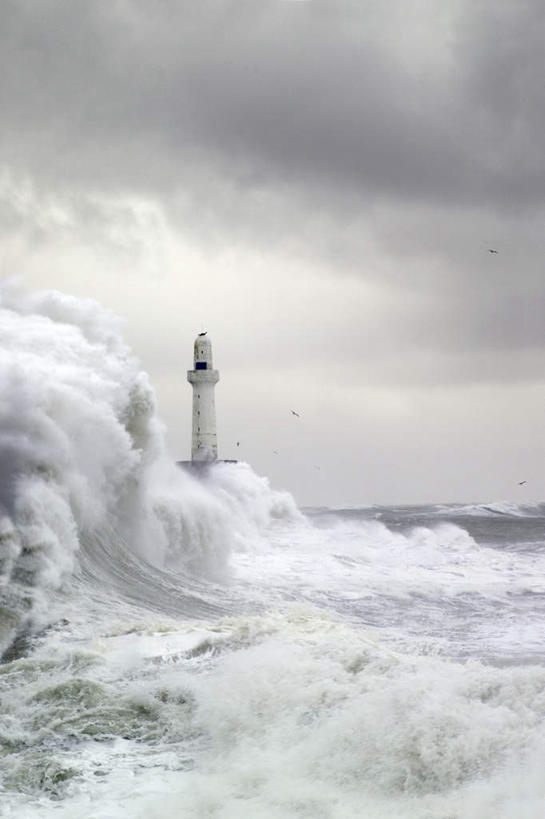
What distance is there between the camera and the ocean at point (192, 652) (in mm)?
4383

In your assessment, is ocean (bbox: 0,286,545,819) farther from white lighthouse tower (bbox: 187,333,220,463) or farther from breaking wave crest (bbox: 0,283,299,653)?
white lighthouse tower (bbox: 187,333,220,463)

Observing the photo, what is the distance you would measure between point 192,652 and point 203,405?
28.5 meters

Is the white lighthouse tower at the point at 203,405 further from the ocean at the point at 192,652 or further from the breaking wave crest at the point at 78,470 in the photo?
the ocean at the point at 192,652

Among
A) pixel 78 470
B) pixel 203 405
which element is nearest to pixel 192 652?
pixel 78 470

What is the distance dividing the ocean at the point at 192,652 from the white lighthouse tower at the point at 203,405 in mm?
17164

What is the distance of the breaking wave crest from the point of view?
32.6ft

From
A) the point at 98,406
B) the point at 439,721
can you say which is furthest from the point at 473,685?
the point at 98,406

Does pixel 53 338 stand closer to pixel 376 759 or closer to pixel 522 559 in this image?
pixel 376 759

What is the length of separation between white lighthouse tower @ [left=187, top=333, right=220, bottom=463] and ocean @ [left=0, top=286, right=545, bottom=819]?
1716 centimetres

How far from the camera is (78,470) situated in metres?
12.2

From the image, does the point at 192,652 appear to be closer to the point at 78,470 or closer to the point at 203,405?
the point at 78,470

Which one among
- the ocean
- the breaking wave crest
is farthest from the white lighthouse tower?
the ocean

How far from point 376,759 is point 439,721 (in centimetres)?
51

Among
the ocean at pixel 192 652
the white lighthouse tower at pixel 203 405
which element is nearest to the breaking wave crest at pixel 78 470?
the ocean at pixel 192 652
